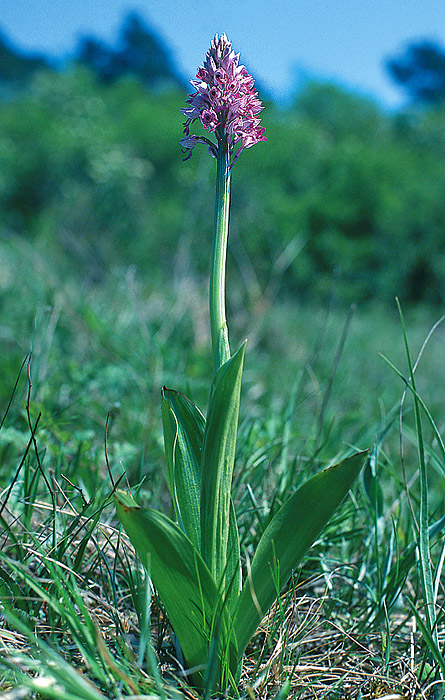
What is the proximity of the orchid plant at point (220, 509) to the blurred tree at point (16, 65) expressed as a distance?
24135 millimetres

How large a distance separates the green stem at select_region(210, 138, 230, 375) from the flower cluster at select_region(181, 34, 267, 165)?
1.0 inches

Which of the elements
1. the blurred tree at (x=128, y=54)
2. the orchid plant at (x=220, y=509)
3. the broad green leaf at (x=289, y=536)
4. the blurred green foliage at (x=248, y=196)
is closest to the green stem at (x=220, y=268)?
the orchid plant at (x=220, y=509)

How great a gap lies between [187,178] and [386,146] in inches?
268

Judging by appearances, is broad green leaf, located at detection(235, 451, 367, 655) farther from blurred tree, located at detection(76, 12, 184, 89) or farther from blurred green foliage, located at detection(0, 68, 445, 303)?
blurred tree, located at detection(76, 12, 184, 89)

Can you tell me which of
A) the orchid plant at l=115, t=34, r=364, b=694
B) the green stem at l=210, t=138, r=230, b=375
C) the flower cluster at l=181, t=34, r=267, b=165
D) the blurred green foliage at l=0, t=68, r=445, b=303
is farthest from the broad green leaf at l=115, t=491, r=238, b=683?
the blurred green foliage at l=0, t=68, r=445, b=303

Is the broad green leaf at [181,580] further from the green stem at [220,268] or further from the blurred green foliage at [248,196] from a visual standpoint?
the blurred green foliage at [248,196]

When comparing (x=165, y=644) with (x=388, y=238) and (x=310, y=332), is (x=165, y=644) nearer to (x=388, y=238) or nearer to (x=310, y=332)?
(x=310, y=332)

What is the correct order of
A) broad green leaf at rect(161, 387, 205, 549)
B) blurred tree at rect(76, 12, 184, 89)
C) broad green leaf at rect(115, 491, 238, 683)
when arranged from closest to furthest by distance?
broad green leaf at rect(115, 491, 238, 683) → broad green leaf at rect(161, 387, 205, 549) → blurred tree at rect(76, 12, 184, 89)

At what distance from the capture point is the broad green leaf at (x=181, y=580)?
2.32 ft

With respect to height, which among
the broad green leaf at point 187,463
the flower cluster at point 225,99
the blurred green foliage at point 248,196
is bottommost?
the broad green leaf at point 187,463

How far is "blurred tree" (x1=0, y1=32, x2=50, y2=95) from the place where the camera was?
22516 millimetres

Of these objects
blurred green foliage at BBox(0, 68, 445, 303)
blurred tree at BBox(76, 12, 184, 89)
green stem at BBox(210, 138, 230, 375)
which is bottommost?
green stem at BBox(210, 138, 230, 375)

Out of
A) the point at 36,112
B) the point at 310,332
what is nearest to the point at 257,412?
the point at 310,332

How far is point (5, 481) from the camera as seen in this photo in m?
1.35
